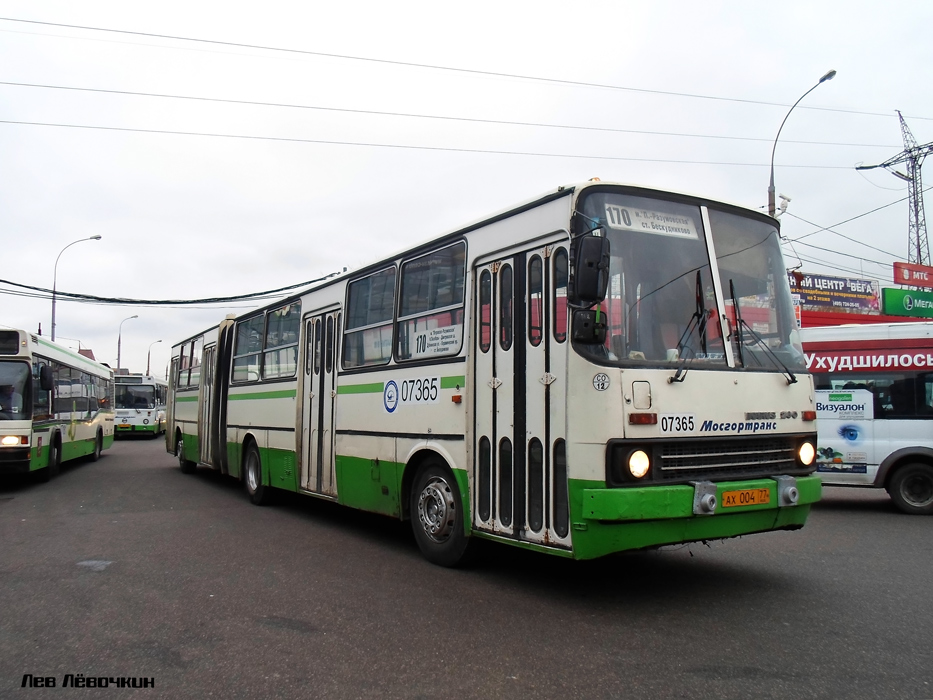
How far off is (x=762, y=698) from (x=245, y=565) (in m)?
5.05

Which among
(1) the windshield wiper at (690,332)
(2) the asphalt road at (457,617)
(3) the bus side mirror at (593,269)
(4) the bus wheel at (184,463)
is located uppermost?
(3) the bus side mirror at (593,269)

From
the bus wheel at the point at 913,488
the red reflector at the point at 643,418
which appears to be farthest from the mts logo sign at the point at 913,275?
the red reflector at the point at 643,418

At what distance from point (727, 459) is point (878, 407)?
272 inches

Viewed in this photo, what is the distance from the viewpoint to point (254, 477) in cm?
1259

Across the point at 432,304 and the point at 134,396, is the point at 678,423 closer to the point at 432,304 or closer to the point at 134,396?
the point at 432,304

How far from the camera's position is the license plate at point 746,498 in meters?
5.70

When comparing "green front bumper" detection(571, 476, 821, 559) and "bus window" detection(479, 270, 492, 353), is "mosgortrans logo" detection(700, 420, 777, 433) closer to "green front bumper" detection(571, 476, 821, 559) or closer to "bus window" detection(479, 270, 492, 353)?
"green front bumper" detection(571, 476, 821, 559)

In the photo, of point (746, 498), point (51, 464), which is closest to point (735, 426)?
point (746, 498)

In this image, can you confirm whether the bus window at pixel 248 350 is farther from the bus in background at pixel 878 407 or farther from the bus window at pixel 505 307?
the bus in background at pixel 878 407

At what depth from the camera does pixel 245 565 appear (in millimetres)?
7598

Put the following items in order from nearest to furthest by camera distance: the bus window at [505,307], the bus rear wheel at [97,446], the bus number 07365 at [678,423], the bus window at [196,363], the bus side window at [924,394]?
the bus number 07365 at [678,423] < the bus window at [505,307] < the bus side window at [924,394] < the bus window at [196,363] < the bus rear wheel at [97,446]

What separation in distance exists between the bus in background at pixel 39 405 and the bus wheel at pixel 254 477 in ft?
13.8

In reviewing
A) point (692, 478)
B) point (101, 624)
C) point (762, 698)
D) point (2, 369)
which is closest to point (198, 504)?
point (2, 369)

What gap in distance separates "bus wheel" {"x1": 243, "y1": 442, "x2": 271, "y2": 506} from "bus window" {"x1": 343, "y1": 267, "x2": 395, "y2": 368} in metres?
3.70
